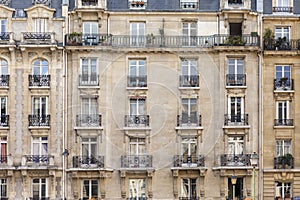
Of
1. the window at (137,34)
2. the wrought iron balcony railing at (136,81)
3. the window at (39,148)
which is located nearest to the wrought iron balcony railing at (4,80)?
the window at (39,148)

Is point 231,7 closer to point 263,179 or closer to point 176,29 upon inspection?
point 176,29

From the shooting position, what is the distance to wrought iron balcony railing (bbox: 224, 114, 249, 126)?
49341 millimetres

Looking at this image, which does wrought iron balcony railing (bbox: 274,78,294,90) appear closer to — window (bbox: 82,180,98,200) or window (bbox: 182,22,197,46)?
window (bbox: 182,22,197,46)

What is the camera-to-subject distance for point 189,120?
49531mm

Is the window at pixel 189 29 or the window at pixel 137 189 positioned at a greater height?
the window at pixel 189 29

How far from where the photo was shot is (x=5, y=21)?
164ft

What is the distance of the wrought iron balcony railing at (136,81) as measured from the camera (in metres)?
49.6

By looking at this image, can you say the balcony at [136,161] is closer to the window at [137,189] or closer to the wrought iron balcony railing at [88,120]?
the window at [137,189]

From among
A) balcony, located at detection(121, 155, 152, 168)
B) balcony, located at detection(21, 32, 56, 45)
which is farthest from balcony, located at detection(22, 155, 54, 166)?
balcony, located at detection(21, 32, 56, 45)

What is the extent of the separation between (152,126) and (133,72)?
3525 mm

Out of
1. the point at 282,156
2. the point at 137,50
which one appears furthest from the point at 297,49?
the point at 137,50

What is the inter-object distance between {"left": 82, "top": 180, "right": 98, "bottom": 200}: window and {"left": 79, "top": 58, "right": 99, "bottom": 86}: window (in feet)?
19.5

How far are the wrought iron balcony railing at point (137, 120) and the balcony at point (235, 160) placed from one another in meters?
5.09

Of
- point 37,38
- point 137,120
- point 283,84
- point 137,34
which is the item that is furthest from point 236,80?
→ point 37,38
